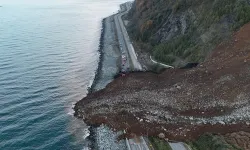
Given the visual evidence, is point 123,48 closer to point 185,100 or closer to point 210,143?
point 185,100

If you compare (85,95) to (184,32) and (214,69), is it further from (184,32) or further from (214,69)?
(184,32)

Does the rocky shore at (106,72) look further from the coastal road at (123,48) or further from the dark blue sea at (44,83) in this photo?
the dark blue sea at (44,83)

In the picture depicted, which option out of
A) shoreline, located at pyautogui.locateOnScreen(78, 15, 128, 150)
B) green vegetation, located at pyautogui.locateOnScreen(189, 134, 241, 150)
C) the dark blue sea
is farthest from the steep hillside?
green vegetation, located at pyautogui.locateOnScreen(189, 134, 241, 150)

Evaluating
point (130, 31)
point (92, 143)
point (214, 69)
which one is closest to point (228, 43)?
point (214, 69)

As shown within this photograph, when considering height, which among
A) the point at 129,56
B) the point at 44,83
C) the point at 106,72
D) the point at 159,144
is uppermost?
the point at 44,83

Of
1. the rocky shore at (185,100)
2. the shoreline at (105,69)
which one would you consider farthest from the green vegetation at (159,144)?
the shoreline at (105,69)

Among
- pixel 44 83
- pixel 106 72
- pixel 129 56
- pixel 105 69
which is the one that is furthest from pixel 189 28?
pixel 44 83

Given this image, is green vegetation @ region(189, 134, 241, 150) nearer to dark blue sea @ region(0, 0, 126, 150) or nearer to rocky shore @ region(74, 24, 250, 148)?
rocky shore @ region(74, 24, 250, 148)
